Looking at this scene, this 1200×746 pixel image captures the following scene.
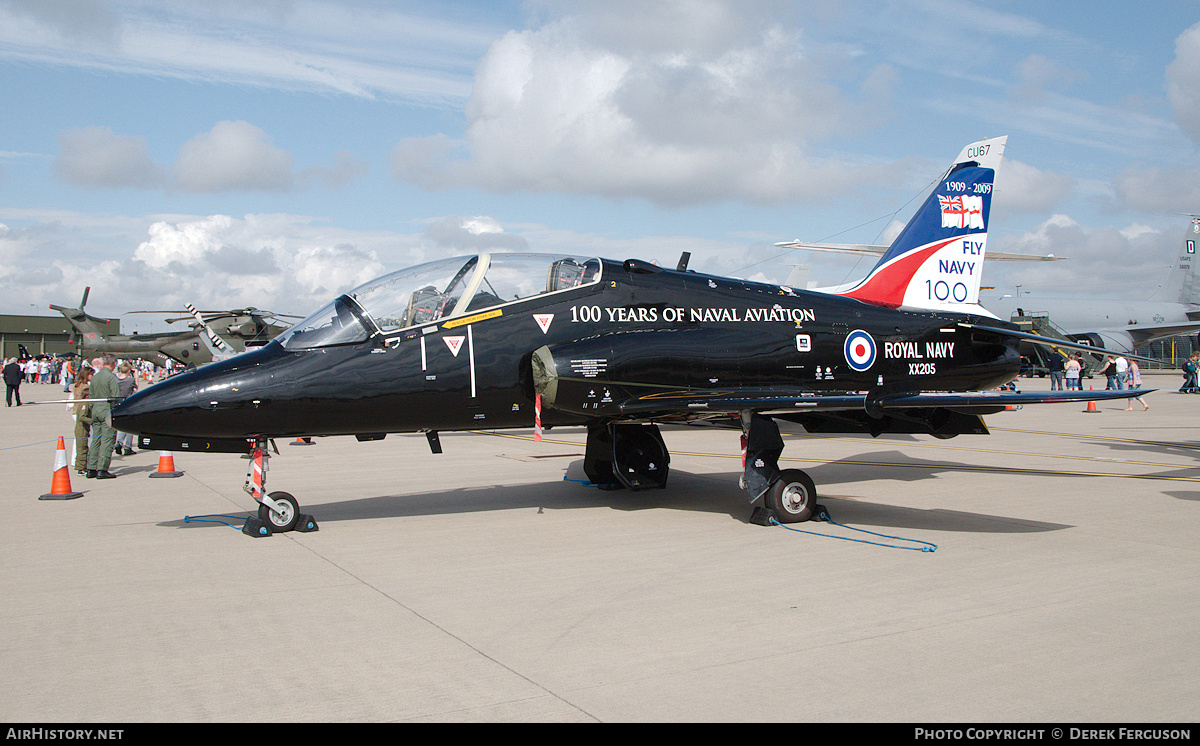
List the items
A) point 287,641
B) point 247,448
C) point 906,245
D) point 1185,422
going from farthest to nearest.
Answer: point 1185,422
point 906,245
point 247,448
point 287,641

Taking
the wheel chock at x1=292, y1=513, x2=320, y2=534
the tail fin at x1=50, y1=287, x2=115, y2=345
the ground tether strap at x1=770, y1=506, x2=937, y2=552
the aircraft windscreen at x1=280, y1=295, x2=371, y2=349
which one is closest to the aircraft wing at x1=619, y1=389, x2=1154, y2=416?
the ground tether strap at x1=770, y1=506, x2=937, y2=552

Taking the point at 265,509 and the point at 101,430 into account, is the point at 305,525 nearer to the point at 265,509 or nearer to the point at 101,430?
the point at 265,509

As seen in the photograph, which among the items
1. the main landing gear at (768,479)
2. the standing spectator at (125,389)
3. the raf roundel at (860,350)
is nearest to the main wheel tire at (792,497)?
the main landing gear at (768,479)

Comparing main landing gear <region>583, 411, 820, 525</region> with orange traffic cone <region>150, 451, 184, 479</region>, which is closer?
main landing gear <region>583, 411, 820, 525</region>

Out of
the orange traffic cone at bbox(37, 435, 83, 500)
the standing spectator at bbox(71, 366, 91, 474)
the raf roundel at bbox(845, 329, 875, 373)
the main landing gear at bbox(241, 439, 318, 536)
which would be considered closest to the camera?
the main landing gear at bbox(241, 439, 318, 536)

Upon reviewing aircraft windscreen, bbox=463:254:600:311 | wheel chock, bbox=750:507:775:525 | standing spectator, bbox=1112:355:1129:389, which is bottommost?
wheel chock, bbox=750:507:775:525

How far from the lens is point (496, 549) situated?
7.24 metres

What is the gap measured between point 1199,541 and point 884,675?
503 centimetres

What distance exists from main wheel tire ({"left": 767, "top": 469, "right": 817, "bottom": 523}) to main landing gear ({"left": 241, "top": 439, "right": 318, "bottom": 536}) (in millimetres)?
4765

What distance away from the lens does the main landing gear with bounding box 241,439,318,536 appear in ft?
25.7

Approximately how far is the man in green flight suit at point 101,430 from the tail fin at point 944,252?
11.8m

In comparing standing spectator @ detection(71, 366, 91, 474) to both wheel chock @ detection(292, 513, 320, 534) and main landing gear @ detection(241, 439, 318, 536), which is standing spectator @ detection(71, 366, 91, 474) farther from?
wheel chock @ detection(292, 513, 320, 534)

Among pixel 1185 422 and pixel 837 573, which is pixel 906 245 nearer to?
pixel 837 573
